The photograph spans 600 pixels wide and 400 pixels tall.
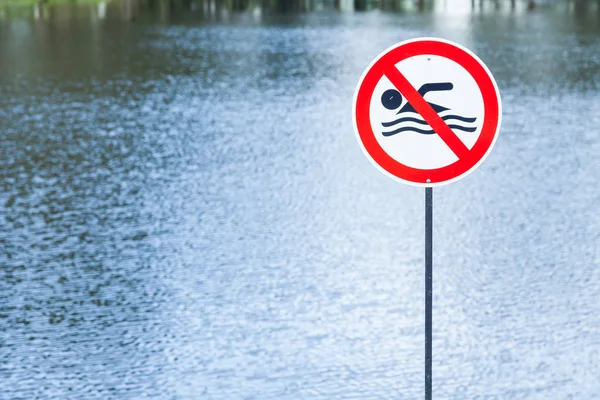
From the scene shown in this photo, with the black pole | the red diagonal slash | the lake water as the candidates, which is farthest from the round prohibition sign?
the lake water

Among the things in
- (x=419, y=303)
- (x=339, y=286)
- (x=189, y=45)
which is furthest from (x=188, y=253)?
(x=189, y=45)

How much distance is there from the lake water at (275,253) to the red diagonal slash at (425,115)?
157cm

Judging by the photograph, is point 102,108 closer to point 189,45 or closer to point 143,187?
point 143,187

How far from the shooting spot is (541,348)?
23.3ft

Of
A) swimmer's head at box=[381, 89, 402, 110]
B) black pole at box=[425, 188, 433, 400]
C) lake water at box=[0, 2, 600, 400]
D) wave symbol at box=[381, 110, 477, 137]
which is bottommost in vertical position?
lake water at box=[0, 2, 600, 400]

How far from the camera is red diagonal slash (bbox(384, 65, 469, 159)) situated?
17.3 ft

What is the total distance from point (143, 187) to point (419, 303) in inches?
186

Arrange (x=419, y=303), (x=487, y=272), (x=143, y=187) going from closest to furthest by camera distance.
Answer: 1. (x=419, y=303)
2. (x=487, y=272)
3. (x=143, y=187)

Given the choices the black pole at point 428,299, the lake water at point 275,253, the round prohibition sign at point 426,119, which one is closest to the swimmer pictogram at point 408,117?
the round prohibition sign at point 426,119

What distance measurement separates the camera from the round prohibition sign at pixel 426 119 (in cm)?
523

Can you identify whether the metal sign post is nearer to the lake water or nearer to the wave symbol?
the wave symbol

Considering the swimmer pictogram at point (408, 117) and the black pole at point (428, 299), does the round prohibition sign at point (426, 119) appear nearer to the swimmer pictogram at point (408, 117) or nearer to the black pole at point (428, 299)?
the swimmer pictogram at point (408, 117)

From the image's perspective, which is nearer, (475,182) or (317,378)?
(317,378)

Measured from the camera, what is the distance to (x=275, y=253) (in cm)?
952
